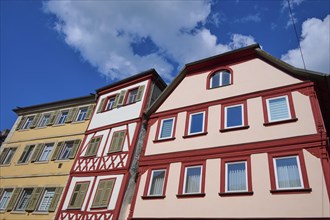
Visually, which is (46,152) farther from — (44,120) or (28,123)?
(28,123)

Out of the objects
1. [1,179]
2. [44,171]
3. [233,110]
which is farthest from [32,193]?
[233,110]

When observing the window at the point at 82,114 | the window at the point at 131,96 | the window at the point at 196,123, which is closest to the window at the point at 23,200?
the window at the point at 82,114

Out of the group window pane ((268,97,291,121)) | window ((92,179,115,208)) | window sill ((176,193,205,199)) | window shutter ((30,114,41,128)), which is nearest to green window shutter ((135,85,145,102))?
window ((92,179,115,208))

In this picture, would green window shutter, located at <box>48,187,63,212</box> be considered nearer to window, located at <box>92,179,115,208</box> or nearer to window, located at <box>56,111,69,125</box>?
window, located at <box>92,179,115,208</box>

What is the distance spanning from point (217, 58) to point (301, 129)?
7699 millimetres

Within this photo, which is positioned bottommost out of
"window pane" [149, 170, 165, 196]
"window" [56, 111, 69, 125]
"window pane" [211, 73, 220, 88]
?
"window pane" [149, 170, 165, 196]

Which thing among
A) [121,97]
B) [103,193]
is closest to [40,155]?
[121,97]

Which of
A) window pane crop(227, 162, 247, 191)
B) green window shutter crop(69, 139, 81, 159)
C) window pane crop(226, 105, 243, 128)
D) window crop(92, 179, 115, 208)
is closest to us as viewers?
window pane crop(227, 162, 247, 191)

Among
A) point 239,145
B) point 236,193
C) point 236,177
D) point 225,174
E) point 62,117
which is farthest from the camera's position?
point 62,117

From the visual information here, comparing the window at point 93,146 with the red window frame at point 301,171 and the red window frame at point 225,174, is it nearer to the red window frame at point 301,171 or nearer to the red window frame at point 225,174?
the red window frame at point 225,174

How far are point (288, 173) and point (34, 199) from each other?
59.3 ft

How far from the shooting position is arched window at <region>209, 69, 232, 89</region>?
17509 mm

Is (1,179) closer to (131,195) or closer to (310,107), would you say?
(131,195)

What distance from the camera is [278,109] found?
1432 cm
